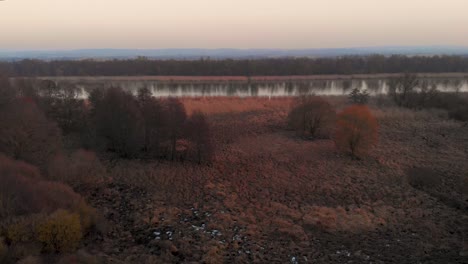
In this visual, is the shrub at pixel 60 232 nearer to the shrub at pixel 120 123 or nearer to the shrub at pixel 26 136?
the shrub at pixel 26 136

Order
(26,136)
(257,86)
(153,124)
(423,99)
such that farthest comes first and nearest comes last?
(257,86) < (423,99) < (153,124) < (26,136)

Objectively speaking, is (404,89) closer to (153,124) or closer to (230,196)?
(153,124)

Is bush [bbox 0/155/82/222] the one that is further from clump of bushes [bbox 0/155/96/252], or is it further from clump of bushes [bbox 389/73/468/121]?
clump of bushes [bbox 389/73/468/121]

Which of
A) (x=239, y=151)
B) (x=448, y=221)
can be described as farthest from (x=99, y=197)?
(x=448, y=221)

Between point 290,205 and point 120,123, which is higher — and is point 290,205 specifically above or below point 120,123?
below

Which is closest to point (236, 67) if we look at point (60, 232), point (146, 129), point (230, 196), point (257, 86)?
point (257, 86)

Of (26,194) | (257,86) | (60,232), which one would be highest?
(257,86)

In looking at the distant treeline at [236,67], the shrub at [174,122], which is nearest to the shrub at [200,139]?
the shrub at [174,122]

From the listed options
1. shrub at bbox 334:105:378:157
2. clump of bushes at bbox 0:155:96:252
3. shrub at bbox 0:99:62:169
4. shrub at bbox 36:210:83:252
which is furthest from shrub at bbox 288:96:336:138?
shrub at bbox 36:210:83:252
